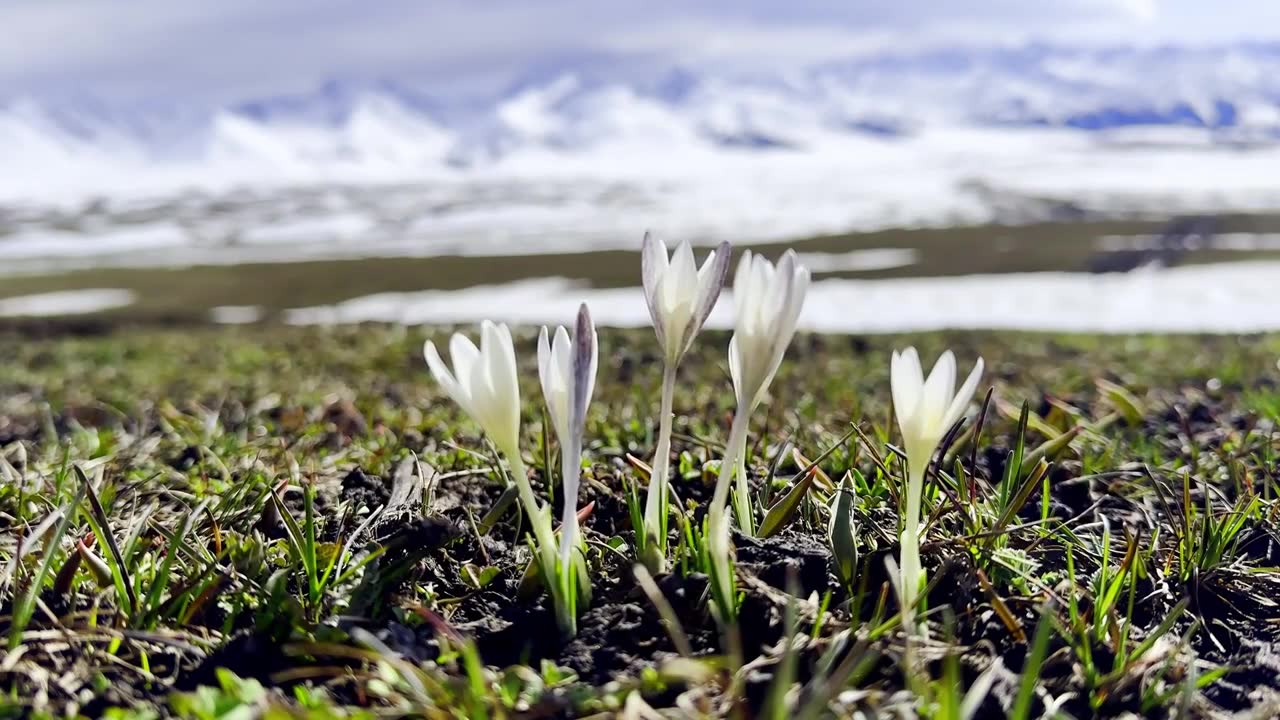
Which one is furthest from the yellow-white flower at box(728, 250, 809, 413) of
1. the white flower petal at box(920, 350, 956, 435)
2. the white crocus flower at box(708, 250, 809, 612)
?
the white flower petal at box(920, 350, 956, 435)

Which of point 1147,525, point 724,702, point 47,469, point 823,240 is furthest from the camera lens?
point 823,240

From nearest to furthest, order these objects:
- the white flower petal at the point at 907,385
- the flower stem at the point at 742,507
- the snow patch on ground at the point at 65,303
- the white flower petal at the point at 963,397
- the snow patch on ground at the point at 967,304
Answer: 1. the white flower petal at the point at 963,397
2. the white flower petal at the point at 907,385
3. the flower stem at the point at 742,507
4. the snow patch on ground at the point at 967,304
5. the snow patch on ground at the point at 65,303

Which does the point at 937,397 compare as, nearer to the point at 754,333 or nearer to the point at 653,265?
the point at 754,333

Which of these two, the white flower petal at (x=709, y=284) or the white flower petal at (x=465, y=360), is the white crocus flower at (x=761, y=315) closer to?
the white flower petal at (x=709, y=284)

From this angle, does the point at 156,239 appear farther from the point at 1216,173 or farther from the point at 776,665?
the point at 1216,173

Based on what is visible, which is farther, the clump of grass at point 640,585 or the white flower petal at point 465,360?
the white flower petal at point 465,360

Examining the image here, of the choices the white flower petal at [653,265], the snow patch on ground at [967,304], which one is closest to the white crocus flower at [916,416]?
the white flower petal at [653,265]

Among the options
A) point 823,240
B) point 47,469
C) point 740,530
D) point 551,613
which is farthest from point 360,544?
point 823,240
